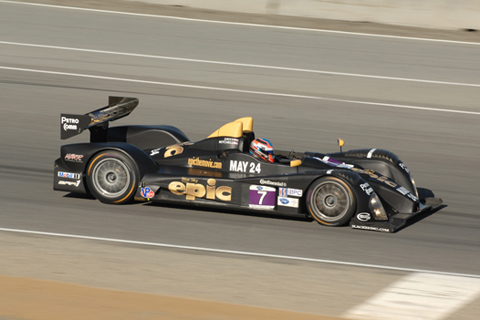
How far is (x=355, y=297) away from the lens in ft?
22.0

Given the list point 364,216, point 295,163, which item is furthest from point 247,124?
point 364,216

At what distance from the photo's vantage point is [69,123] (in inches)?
387

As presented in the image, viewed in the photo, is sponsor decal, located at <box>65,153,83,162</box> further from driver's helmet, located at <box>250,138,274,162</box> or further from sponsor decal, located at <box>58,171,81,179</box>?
driver's helmet, located at <box>250,138,274,162</box>

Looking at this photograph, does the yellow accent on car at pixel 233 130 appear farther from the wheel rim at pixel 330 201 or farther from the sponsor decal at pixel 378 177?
the sponsor decal at pixel 378 177

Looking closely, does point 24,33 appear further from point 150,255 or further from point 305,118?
point 150,255

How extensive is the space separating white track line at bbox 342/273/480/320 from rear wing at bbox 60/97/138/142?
4.90 meters

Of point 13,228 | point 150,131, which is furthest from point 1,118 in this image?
point 13,228

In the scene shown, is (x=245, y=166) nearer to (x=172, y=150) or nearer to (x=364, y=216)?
(x=172, y=150)

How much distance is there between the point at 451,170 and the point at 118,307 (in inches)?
311

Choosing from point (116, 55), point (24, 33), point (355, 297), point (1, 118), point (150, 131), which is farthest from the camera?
point (24, 33)

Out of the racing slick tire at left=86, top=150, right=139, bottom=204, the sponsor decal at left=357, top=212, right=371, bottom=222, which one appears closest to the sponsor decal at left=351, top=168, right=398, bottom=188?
the sponsor decal at left=357, top=212, right=371, bottom=222

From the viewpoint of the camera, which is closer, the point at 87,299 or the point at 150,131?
the point at 87,299

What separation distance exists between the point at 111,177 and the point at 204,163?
4.11 feet

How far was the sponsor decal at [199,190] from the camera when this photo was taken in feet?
29.5
